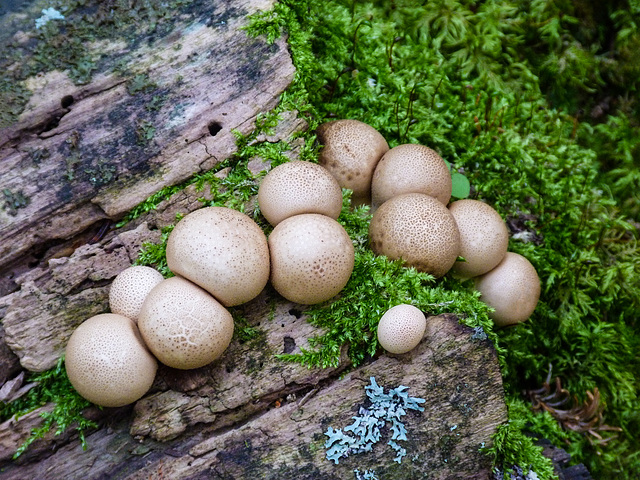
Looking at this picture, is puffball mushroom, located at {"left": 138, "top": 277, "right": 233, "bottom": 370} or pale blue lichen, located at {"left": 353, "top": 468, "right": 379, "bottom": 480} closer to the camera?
puffball mushroom, located at {"left": 138, "top": 277, "right": 233, "bottom": 370}

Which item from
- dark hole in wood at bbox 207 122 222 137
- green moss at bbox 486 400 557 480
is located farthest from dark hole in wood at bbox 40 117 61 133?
green moss at bbox 486 400 557 480

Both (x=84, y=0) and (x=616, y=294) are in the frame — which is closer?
(x=84, y=0)

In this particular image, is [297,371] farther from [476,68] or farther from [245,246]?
[476,68]

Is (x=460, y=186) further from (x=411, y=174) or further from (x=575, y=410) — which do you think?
(x=575, y=410)

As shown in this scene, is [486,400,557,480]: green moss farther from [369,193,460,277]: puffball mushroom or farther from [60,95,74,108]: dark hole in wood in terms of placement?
[60,95,74,108]: dark hole in wood

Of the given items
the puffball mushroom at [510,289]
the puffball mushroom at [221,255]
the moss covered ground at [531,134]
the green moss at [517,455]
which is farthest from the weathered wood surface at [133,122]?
the green moss at [517,455]

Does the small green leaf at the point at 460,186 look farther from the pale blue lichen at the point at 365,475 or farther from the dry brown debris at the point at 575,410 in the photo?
the pale blue lichen at the point at 365,475

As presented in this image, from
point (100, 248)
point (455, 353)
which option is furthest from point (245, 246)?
point (455, 353)
